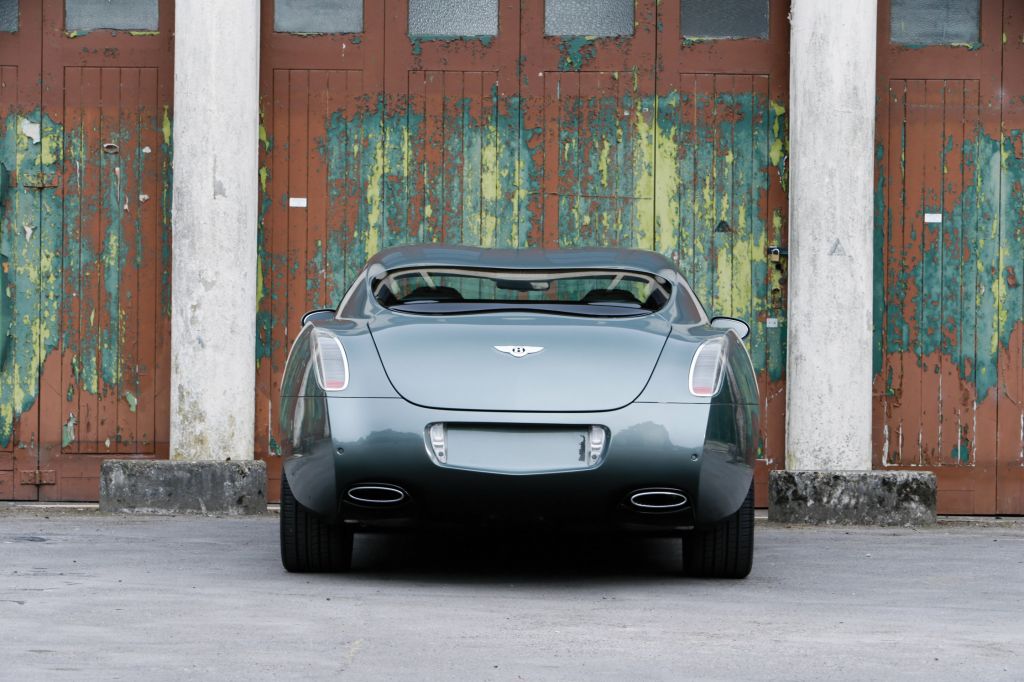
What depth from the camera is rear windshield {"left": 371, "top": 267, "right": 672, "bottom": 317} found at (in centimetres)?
643

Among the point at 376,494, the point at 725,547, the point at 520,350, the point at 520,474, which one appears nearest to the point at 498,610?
the point at 520,474

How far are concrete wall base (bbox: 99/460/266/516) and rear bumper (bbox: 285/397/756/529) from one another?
317 cm

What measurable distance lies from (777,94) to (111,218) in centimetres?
388

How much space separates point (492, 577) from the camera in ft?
21.2

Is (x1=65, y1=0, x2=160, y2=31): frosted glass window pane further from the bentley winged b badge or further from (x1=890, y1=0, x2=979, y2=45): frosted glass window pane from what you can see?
the bentley winged b badge

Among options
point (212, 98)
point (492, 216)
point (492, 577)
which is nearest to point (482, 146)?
point (492, 216)

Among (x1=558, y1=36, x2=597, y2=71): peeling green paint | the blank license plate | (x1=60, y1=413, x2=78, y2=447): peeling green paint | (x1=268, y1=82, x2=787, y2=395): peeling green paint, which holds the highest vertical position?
(x1=558, y1=36, x2=597, y2=71): peeling green paint

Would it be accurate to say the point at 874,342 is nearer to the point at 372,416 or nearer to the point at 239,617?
the point at 372,416

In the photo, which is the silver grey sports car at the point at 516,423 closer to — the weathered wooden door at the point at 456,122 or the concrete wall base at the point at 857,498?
the concrete wall base at the point at 857,498

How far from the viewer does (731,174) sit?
9.67m

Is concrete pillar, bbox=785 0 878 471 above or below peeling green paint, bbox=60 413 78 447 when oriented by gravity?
above

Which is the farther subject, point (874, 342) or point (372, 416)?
point (874, 342)

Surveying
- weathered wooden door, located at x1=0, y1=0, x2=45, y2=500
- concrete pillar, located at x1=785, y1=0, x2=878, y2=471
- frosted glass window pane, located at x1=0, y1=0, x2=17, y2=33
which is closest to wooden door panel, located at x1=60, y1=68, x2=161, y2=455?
weathered wooden door, located at x1=0, y1=0, x2=45, y2=500

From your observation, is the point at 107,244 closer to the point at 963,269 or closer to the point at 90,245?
the point at 90,245
